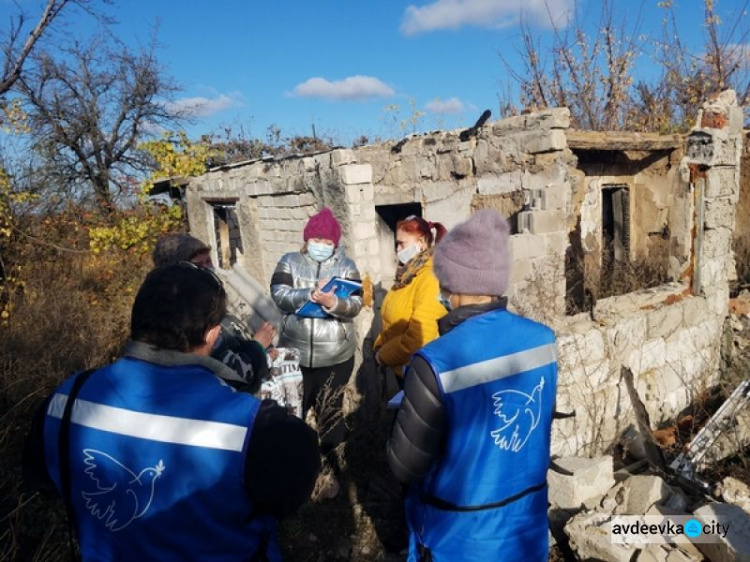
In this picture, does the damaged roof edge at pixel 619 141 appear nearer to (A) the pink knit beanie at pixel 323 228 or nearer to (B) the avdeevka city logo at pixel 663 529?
(A) the pink knit beanie at pixel 323 228

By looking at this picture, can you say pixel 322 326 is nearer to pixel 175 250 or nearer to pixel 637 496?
pixel 175 250

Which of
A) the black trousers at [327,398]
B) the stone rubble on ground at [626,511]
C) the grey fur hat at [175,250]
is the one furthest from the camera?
the black trousers at [327,398]

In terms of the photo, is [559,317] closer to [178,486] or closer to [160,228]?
[178,486]

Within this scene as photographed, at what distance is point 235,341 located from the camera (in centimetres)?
238

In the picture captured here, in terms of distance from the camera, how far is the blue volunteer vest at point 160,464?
1248mm

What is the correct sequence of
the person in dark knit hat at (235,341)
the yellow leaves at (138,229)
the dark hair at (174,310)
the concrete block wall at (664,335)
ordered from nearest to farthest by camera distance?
the dark hair at (174,310) → the person in dark knit hat at (235,341) → the concrete block wall at (664,335) → the yellow leaves at (138,229)

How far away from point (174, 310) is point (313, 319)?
77.3 inches

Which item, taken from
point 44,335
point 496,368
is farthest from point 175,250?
point 44,335

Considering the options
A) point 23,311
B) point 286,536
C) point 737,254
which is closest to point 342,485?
point 286,536

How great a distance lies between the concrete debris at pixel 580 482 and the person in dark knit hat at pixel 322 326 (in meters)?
1.34

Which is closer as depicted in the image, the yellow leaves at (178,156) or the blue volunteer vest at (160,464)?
the blue volunteer vest at (160,464)

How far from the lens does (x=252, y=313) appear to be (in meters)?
6.55

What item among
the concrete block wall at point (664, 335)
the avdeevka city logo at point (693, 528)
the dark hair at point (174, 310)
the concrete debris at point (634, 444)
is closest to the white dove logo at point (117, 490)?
the dark hair at point (174, 310)

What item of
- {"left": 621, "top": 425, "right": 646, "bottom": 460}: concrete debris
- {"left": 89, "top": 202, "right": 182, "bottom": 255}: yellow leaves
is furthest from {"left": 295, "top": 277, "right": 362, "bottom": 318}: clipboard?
{"left": 89, "top": 202, "right": 182, "bottom": 255}: yellow leaves
